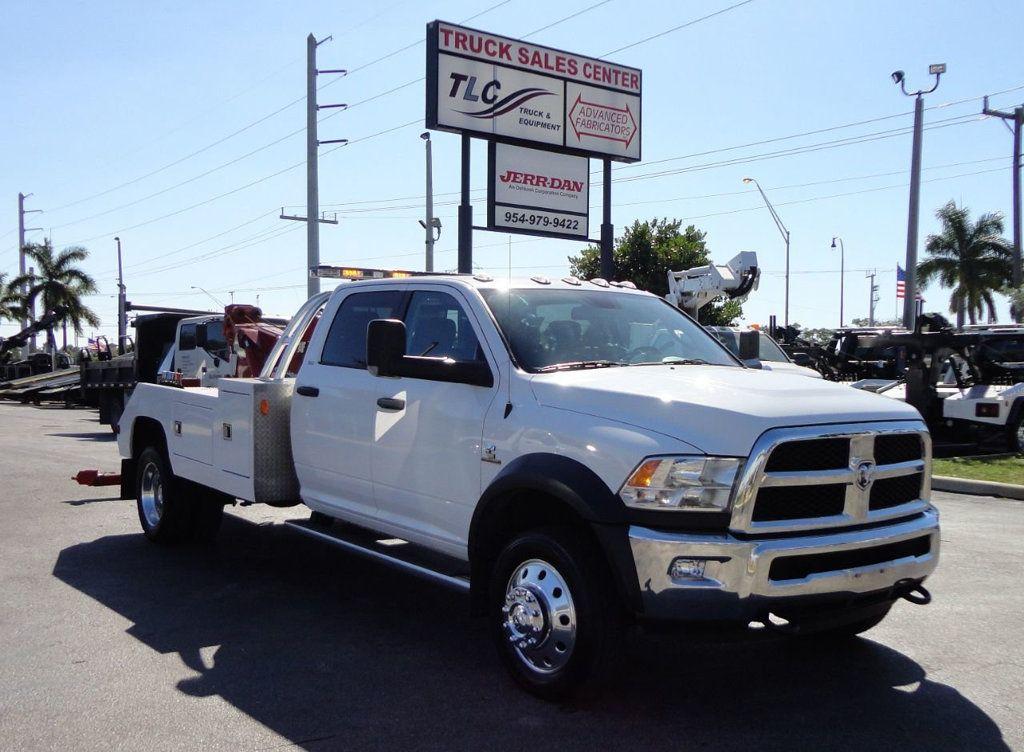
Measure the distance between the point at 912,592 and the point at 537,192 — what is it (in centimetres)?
1604

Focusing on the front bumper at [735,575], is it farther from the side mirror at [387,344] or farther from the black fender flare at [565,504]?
the side mirror at [387,344]

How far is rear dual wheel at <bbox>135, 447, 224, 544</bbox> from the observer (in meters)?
7.75

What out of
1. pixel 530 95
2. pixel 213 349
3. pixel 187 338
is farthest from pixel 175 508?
pixel 530 95

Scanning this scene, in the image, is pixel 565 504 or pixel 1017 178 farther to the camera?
pixel 1017 178

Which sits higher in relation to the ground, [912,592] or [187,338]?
[187,338]

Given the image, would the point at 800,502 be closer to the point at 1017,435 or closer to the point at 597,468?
the point at 597,468

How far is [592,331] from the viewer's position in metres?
5.37

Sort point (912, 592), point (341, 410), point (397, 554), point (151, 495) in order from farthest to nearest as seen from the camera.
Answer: point (151, 495) < point (397, 554) < point (341, 410) < point (912, 592)

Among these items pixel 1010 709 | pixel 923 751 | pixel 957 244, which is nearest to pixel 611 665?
pixel 923 751

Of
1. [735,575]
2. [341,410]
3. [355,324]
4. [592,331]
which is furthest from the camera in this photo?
[355,324]

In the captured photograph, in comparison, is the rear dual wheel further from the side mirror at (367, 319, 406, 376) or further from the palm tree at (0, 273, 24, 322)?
the palm tree at (0, 273, 24, 322)

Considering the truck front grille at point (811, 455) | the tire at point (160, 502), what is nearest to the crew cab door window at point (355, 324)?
the tire at point (160, 502)

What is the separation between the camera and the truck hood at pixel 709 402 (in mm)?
4035

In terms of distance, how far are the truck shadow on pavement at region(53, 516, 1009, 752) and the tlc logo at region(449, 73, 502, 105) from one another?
13656 mm
